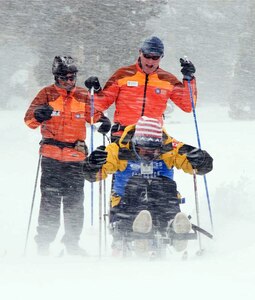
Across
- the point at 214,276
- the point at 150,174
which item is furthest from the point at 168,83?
the point at 214,276

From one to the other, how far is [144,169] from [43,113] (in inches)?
50.7

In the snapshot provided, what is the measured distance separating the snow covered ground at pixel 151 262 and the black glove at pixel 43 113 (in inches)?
59.0

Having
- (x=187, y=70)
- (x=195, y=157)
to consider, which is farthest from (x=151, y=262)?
(x=187, y=70)

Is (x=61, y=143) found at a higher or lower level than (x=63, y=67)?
lower

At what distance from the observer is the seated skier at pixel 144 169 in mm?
5851

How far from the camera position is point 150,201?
598 centimetres

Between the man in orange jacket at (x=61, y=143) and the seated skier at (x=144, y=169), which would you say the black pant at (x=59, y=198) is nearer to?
the man in orange jacket at (x=61, y=143)

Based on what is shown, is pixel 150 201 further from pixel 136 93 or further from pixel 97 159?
pixel 136 93

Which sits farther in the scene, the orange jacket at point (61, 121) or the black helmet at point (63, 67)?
the orange jacket at point (61, 121)

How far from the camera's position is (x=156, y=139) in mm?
5832

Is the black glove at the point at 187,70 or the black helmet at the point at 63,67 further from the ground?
the black glove at the point at 187,70

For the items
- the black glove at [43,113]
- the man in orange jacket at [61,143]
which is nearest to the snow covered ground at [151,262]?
the man in orange jacket at [61,143]

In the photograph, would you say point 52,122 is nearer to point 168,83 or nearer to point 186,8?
point 168,83

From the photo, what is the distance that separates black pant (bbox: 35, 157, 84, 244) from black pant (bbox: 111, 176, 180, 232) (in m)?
0.95
